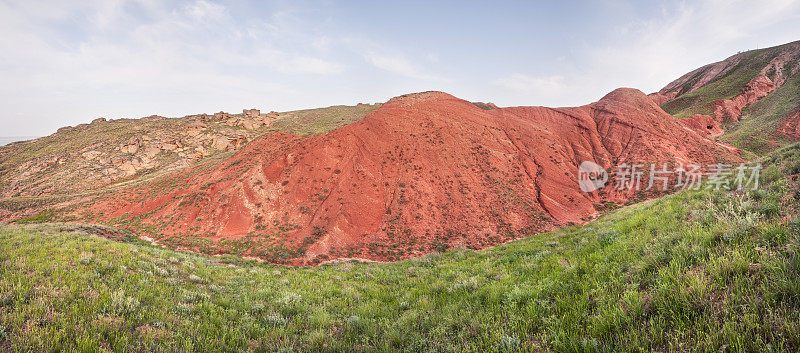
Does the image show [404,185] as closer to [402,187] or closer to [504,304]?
[402,187]

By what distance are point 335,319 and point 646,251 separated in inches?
260

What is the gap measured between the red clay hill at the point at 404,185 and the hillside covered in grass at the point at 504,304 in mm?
11497

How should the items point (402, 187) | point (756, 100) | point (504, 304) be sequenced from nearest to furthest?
point (504, 304)
point (402, 187)
point (756, 100)

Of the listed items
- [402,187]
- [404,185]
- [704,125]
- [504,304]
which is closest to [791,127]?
[704,125]

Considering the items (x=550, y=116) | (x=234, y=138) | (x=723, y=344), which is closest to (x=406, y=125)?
(x=550, y=116)

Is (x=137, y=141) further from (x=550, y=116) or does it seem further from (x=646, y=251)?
(x=550, y=116)

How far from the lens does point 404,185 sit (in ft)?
80.1

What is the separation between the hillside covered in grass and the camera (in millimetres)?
2762

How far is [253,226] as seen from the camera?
2091 cm

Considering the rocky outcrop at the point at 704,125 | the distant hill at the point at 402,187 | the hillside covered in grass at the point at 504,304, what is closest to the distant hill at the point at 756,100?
the rocky outcrop at the point at 704,125

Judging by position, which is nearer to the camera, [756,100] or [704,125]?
[704,125]

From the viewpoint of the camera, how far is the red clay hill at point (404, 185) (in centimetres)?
1995

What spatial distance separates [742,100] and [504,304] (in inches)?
3473

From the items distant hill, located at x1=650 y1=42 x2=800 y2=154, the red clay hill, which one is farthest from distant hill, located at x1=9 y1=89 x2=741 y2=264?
distant hill, located at x1=650 y1=42 x2=800 y2=154
